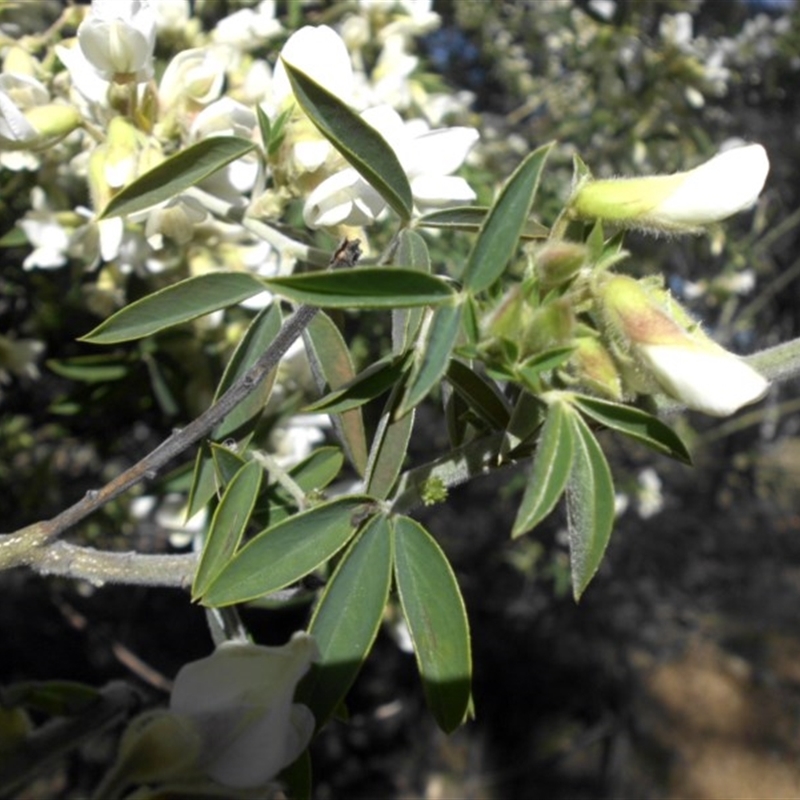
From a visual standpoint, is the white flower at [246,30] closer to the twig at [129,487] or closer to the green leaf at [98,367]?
the green leaf at [98,367]

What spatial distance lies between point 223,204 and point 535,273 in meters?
0.33

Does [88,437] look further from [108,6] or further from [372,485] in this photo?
[372,485]

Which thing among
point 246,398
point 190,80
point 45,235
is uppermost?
point 190,80

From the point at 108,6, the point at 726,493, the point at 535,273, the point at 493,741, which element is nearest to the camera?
the point at 535,273

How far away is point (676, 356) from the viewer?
0.52m

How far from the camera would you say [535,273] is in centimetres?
54

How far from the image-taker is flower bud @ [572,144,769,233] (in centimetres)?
57

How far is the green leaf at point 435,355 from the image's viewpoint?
0.49 meters

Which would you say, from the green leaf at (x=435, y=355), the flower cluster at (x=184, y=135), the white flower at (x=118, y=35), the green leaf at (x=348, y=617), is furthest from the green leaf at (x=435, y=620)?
the white flower at (x=118, y=35)

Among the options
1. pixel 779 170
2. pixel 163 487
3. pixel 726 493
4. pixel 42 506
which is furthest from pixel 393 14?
pixel 726 493

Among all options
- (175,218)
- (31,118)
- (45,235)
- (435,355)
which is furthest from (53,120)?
(435,355)

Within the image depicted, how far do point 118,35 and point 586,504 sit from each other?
1.54 ft

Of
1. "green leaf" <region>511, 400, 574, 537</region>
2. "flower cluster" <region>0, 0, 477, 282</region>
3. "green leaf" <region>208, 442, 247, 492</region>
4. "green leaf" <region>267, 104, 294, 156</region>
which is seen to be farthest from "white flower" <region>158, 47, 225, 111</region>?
"green leaf" <region>511, 400, 574, 537</region>

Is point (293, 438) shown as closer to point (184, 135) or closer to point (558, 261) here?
point (184, 135)
